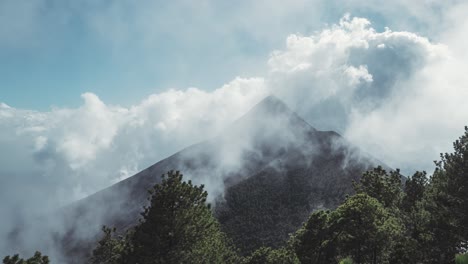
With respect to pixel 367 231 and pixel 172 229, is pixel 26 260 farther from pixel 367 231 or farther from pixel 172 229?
pixel 367 231

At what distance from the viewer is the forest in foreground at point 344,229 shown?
30219 millimetres

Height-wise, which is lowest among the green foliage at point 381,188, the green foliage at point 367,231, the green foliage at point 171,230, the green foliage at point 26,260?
the green foliage at point 367,231

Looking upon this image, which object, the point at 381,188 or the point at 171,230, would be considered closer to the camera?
the point at 171,230

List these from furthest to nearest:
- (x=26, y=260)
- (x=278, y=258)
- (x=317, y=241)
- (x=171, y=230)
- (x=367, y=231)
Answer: (x=278, y=258), (x=317, y=241), (x=367, y=231), (x=171, y=230), (x=26, y=260)

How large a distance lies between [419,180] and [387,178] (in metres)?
13.4

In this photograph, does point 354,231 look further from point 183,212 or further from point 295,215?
point 295,215

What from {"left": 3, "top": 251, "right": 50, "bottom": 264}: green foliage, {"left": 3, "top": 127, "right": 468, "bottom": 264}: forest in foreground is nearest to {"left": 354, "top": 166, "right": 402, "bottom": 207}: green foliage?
{"left": 3, "top": 127, "right": 468, "bottom": 264}: forest in foreground

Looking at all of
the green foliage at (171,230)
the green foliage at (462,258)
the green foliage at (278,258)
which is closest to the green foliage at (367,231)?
the green foliage at (171,230)

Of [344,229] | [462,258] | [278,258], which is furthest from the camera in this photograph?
[278,258]

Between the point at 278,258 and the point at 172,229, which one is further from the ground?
the point at 172,229

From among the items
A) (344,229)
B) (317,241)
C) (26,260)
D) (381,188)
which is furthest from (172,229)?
(381,188)

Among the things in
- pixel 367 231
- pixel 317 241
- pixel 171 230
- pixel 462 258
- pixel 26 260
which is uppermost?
pixel 26 260

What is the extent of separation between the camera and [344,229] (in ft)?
125

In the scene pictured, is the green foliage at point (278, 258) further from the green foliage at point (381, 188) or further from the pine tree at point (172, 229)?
the pine tree at point (172, 229)
